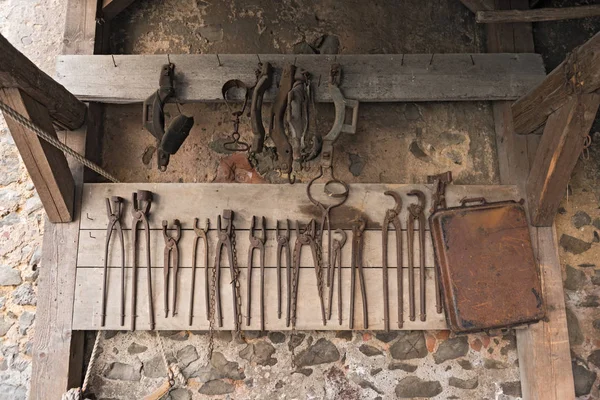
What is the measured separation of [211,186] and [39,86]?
2.72ft

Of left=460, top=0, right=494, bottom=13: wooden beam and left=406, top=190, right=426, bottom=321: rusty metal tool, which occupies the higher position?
left=460, top=0, right=494, bottom=13: wooden beam

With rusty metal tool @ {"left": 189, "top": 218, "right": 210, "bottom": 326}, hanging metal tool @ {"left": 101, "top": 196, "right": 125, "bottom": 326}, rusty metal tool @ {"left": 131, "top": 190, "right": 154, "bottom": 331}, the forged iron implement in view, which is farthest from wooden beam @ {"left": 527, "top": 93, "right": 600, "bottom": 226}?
hanging metal tool @ {"left": 101, "top": 196, "right": 125, "bottom": 326}

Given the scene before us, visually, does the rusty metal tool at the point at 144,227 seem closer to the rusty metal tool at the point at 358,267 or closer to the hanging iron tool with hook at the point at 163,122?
the hanging iron tool with hook at the point at 163,122

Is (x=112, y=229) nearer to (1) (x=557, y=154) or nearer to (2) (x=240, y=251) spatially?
(2) (x=240, y=251)

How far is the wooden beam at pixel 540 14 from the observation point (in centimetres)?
206

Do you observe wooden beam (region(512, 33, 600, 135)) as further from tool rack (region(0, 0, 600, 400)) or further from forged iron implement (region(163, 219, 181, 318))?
forged iron implement (region(163, 219, 181, 318))

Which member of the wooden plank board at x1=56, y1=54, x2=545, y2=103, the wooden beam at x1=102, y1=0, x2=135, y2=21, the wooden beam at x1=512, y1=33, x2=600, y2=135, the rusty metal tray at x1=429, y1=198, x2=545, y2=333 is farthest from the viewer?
the wooden beam at x1=102, y1=0, x2=135, y2=21

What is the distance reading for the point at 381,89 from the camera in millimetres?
2301

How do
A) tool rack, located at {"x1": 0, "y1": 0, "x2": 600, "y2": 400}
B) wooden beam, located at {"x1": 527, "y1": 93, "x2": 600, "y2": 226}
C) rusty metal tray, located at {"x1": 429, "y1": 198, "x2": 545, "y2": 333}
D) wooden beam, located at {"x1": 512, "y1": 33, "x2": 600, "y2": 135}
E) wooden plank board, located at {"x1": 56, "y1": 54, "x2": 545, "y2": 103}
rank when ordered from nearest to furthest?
wooden beam, located at {"x1": 512, "y1": 33, "x2": 600, "y2": 135}
wooden beam, located at {"x1": 527, "y1": 93, "x2": 600, "y2": 226}
tool rack, located at {"x1": 0, "y1": 0, "x2": 600, "y2": 400}
rusty metal tray, located at {"x1": 429, "y1": 198, "x2": 545, "y2": 333}
wooden plank board, located at {"x1": 56, "y1": 54, "x2": 545, "y2": 103}

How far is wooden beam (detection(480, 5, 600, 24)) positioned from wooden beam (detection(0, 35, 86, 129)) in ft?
6.47

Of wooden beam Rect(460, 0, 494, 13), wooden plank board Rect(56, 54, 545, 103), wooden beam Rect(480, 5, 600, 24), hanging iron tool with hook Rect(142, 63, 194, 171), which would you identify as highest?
wooden beam Rect(460, 0, 494, 13)

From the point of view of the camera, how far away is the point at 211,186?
7.34 ft

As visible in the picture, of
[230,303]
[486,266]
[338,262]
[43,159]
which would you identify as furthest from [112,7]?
[486,266]

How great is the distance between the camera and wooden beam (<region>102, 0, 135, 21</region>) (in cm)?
242
